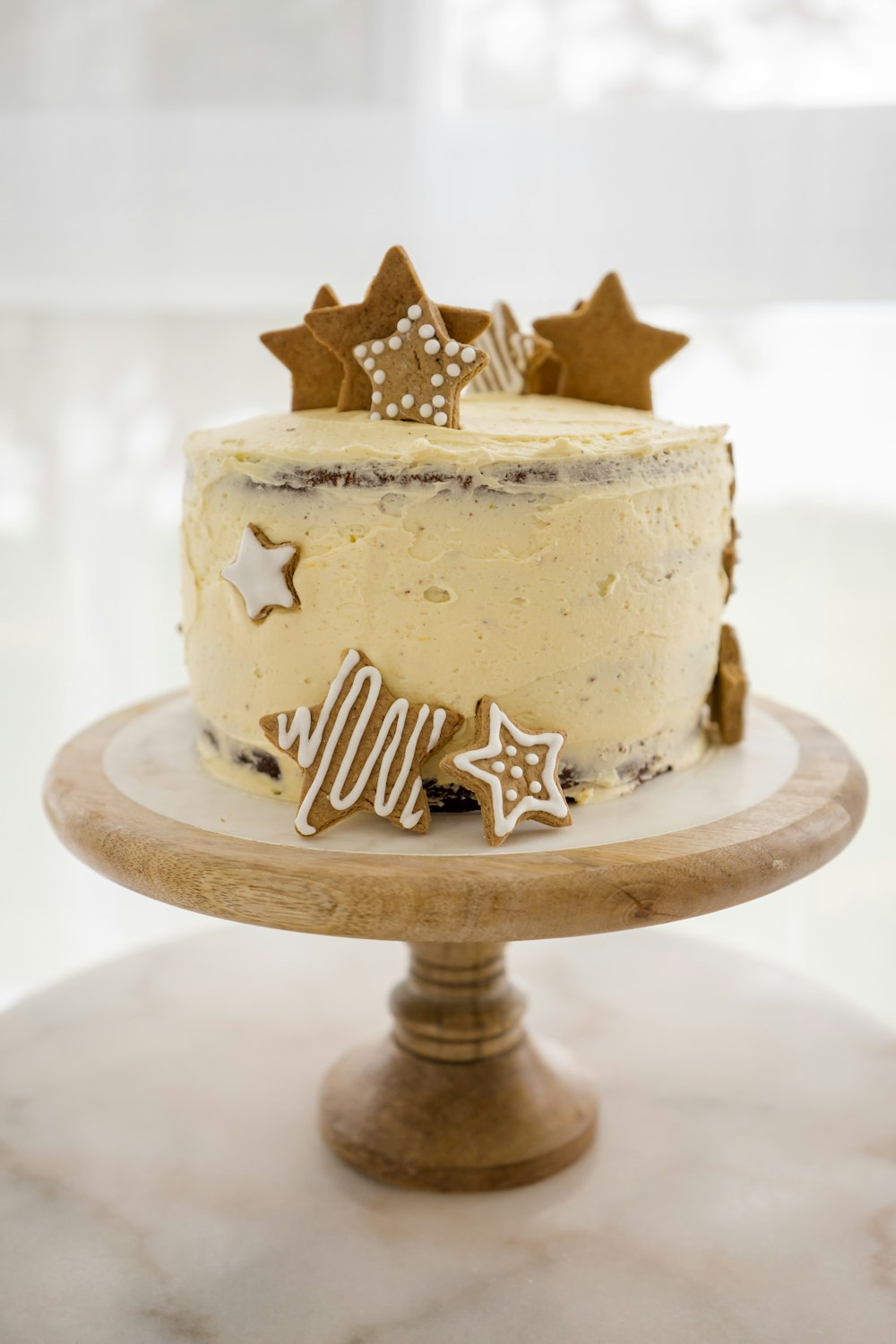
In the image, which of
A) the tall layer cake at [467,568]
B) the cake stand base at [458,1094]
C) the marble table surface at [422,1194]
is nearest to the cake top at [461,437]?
the tall layer cake at [467,568]

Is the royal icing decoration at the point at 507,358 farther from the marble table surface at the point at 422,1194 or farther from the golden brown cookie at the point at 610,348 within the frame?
the marble table surface at the point at 422,1194

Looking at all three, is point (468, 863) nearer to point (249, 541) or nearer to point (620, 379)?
point (249, 541)

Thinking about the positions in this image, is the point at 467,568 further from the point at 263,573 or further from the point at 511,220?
the point at 511,220

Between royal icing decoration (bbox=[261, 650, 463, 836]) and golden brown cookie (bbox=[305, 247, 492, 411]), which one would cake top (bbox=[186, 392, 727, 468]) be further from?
royal icing decoration (bbox=[261, 650, 463, 836])

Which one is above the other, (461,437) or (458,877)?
(461,437)

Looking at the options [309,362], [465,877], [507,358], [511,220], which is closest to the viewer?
[465,877]

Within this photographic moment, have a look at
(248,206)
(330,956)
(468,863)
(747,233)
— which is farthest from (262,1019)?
(747,233)

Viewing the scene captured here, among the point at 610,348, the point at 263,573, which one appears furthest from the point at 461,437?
the point at 610,348

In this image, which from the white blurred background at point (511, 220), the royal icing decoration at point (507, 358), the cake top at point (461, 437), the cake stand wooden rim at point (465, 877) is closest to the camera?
the cake stand wooden rim at point (465, 877)
